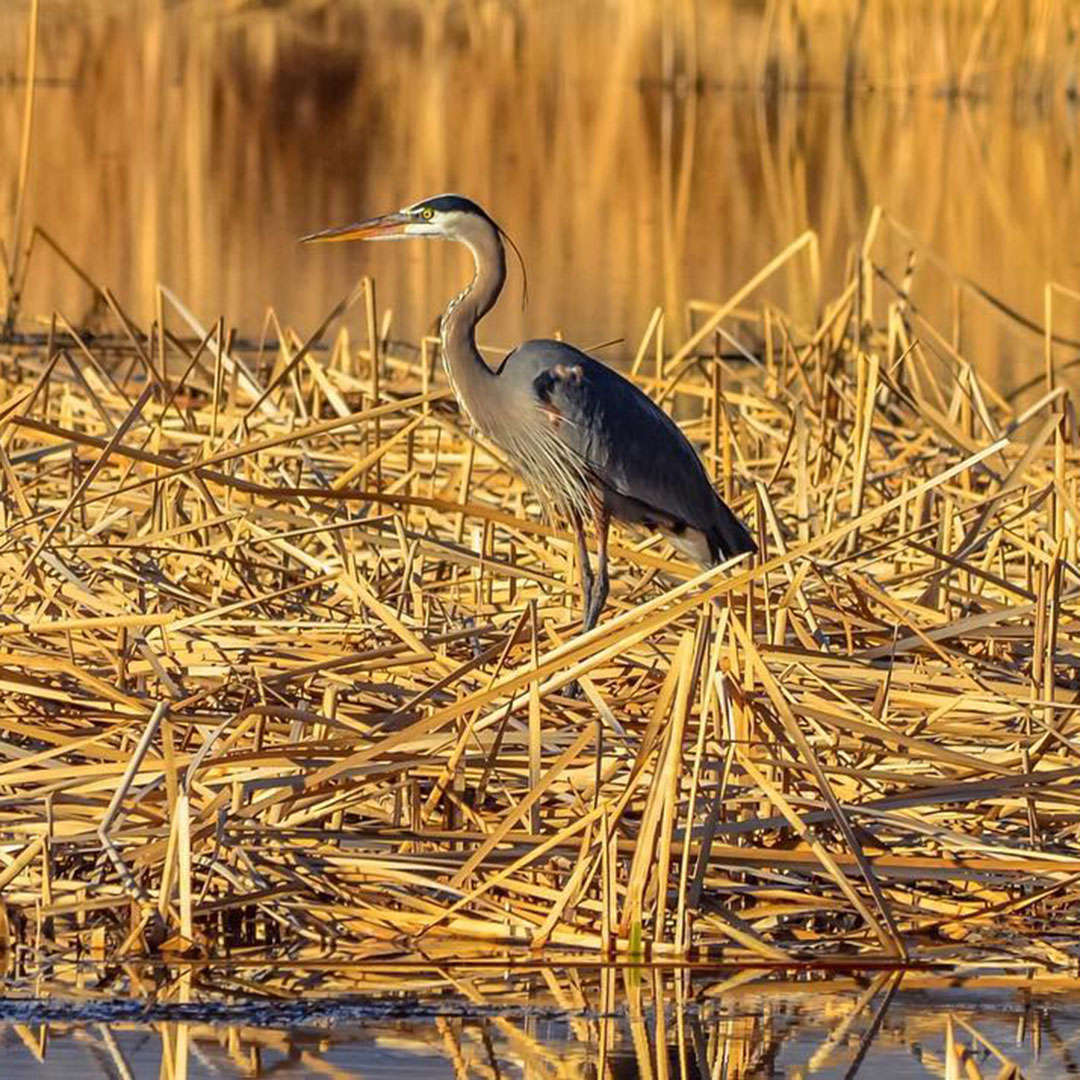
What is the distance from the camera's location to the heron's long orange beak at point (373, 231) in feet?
18.5

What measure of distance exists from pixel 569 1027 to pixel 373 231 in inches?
97.2

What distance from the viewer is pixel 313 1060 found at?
3521 millimetres

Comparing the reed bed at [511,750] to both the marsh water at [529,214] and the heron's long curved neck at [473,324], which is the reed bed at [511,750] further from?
the heron's long curved neck at [473,324]

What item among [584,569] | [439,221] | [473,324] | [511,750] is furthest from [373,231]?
[511,750]

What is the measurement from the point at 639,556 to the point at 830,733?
2.63 feet

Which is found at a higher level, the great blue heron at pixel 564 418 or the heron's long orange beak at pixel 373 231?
the heron's long orange beak at pixel 373 231

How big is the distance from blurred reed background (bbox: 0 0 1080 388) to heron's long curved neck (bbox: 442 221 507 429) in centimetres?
449

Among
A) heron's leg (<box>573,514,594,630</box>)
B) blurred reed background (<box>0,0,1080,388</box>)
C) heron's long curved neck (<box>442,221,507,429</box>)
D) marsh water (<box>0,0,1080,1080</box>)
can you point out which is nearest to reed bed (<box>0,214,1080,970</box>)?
heron's leg (<box>573,514,594,630</box>)

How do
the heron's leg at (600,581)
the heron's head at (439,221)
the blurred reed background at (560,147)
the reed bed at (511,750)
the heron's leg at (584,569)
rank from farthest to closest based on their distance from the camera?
the blurred reed background at (560,147)
the heron's head at (439,221)
the heron's leg at (584,569)
the heron's leg at (600,581)
the reed bed at (511,750)

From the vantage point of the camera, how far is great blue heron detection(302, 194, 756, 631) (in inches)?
228

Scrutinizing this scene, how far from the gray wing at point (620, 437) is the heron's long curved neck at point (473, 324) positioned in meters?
0.07

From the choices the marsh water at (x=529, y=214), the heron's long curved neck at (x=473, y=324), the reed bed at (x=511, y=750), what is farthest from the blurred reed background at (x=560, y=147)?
the reed bed at (x=511, y=750)

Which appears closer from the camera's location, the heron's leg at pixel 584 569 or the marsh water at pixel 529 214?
the marsh water at pixel 529 214

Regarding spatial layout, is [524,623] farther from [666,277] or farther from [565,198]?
[565,198]
